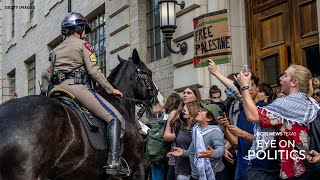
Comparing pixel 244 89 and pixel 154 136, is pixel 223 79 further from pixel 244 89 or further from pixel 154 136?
pixel 154 136

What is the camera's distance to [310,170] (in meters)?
4.72

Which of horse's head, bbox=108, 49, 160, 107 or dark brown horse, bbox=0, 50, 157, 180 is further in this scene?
horse's head, bbox=108, 49, 160, 107

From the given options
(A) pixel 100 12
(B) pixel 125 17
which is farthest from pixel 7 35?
(B) pixel 125 17

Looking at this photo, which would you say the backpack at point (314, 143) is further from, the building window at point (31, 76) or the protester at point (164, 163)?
the building window at point (31, 76)

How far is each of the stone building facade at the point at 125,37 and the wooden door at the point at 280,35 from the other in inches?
12.5

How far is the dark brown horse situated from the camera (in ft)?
17.3

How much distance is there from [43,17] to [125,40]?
9.42 m

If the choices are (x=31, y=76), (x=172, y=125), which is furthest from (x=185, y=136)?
(x=31, y=76)

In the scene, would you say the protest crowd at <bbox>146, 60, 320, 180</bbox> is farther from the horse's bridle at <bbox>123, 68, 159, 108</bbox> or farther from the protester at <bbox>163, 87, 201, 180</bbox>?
the horse's bridle at <bbox>123, 68, 159, 108</bbox>

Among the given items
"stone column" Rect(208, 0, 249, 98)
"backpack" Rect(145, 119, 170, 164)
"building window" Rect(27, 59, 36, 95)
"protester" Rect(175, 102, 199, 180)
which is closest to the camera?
"protester" Rect(175, 102, 199, 180)

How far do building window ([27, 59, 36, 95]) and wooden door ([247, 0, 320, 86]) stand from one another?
15377 millimetres

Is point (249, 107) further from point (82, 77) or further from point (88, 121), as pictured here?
point (82, 77)

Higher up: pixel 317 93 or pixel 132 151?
pixel 317 93

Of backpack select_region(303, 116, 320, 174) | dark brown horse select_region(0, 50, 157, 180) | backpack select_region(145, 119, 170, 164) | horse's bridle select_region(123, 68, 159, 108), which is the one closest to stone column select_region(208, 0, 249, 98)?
backpack select_region(145, 119, 170, 164)
